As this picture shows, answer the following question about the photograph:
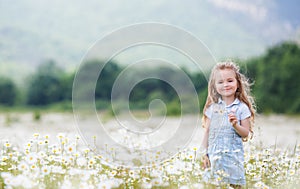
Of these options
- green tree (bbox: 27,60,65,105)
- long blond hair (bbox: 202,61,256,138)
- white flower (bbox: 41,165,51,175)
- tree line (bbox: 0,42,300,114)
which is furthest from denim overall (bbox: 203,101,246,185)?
green tree (bbox: 27,60,65,105)

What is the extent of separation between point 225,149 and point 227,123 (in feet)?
0.66

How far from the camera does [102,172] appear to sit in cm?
351

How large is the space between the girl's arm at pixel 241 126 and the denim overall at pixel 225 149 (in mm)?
76

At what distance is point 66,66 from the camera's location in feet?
76.4

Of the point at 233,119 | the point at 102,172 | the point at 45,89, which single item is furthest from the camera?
the point at 45,89

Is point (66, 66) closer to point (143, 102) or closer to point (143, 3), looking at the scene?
point (143, 3)

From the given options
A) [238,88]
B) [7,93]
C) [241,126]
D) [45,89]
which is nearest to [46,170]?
[241,126]

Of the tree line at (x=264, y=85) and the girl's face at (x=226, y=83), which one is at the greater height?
the tree line at (x=264, y=85)

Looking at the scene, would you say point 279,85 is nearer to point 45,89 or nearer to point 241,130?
point 45,89

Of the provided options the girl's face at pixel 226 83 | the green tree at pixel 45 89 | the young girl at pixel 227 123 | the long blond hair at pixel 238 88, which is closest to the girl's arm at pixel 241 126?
the young girl at pixel 227 123

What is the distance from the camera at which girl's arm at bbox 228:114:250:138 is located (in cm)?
327

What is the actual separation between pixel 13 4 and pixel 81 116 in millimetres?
27042

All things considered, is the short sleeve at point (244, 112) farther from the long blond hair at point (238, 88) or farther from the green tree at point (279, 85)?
the green tree at point (279, 85)

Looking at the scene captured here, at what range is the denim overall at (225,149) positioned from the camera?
3361mm
